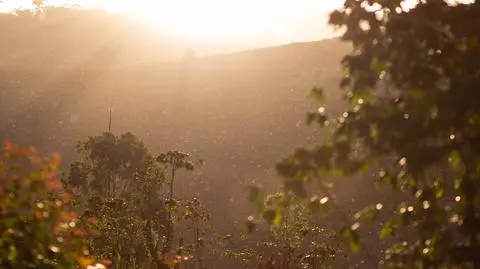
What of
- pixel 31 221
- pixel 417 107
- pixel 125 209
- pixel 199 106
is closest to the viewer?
pixel 417 107

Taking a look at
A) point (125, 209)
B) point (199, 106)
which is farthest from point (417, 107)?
point (199, 106)

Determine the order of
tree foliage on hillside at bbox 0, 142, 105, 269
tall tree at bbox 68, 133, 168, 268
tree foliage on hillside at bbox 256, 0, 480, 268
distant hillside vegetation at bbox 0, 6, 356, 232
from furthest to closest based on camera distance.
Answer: distant hillside vegetation at bbox 0, 6, 356, 232
tall tree at bbox 68, 133, 168, 268
tree foliage on hillside at bbox 0, 142, 105, 269
tree foliage on hillside at bbox 256, 0, 480, 268

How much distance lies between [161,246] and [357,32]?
37.8ft

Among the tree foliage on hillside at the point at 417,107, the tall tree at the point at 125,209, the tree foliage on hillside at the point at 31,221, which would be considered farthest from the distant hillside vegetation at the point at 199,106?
the tree foliage on hillside at the point at 417,107

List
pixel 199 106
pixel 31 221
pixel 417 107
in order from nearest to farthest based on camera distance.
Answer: pixel 417 107
pixel 31 221
pixel 199 106

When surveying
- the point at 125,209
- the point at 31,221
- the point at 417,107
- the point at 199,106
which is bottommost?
the point at 417,107

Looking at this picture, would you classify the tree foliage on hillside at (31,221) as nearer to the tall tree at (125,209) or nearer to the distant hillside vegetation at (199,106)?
the tall tree at (125,209)

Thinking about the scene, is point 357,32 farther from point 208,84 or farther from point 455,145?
point 208,84

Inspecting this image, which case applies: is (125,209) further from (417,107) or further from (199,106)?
(199,106)

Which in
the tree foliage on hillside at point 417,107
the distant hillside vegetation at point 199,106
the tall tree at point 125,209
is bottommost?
the tree foliage on hillside at point 417,107

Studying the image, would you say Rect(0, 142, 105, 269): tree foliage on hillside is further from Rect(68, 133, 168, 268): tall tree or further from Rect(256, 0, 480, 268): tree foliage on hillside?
Rect(68, 133, 168, 268): tall tree

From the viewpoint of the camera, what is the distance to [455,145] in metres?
2.99

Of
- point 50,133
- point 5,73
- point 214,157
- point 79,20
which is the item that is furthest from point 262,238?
point 79,20

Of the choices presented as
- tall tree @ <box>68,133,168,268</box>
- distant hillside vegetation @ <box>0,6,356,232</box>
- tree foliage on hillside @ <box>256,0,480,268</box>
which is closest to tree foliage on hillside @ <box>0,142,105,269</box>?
tree foliage on hillside @ <box>256,0,480,268</box>
